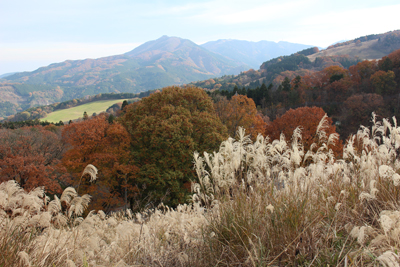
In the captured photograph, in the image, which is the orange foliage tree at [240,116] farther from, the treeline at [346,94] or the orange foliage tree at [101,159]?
the treeline at [346,94]

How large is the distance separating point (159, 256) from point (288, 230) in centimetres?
201

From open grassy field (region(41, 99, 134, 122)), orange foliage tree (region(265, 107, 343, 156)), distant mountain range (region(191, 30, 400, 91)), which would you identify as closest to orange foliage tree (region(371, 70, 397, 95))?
orange foliage tree (region(265, 107, 343, 156))

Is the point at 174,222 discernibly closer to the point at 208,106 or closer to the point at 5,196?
the point at 5,196

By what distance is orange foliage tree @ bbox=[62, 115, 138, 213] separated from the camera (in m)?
17.0

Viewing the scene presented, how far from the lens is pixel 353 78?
52.9 meters

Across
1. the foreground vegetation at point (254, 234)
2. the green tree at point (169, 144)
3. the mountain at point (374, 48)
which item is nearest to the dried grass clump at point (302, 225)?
the foreground vegetation at point (254, 234)

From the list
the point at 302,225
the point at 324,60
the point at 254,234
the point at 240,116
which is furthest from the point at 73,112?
the point at 324,60

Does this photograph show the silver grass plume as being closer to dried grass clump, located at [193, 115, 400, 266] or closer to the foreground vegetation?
the foreground vegetation

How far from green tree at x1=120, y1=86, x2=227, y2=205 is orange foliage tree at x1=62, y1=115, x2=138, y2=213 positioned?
1.06 metres

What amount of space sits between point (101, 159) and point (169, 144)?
A: 18.8 ft

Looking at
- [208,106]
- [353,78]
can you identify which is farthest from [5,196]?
[353,78]

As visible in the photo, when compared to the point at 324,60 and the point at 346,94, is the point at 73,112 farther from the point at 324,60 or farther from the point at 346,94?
the point at 324,60

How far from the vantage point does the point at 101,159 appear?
1756 cm

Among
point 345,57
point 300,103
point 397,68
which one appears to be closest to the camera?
point 397,68
